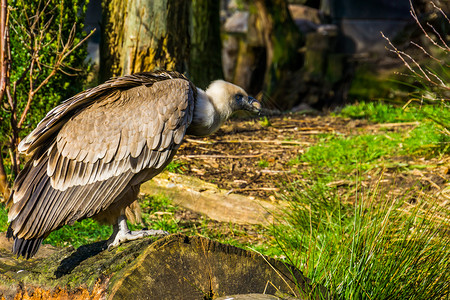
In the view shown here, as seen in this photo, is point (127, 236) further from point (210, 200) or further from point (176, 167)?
point (176, 167)

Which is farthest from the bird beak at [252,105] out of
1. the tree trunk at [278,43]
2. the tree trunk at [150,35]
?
the tree trunk at [278,43]

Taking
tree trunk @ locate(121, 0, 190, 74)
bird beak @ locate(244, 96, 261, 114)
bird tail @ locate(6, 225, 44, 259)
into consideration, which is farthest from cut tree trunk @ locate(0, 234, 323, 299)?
tree trunk @ locate(121, 0, 190, 74)

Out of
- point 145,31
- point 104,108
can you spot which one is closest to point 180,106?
point 104,108

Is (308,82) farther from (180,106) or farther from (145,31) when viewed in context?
(180,106)

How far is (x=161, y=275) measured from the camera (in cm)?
286

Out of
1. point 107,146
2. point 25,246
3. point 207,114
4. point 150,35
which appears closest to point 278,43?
point 150,35

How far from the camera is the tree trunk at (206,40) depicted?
342 inches

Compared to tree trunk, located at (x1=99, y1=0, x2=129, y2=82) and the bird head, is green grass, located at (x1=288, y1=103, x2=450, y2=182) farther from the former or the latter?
tree trunk, located at (x1=99, y1=0, x2=129, y2=82)

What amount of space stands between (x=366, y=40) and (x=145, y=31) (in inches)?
356

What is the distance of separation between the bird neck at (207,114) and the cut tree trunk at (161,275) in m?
1.02

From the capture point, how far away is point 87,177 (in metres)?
3.76

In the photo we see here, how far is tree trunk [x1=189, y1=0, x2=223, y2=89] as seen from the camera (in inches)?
342

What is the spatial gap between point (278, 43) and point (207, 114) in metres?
9.39

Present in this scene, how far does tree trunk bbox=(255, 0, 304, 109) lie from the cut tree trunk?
9.77 meters
